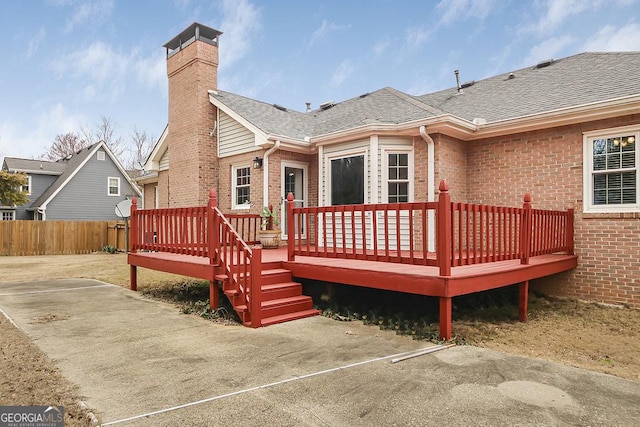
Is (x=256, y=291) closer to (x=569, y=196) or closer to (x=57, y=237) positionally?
(x=569, y=196)

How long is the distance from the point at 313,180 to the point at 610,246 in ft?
20.8

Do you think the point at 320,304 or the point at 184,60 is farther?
the point at 184,60

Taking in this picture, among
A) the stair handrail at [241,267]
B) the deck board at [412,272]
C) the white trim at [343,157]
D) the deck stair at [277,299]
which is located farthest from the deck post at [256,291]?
the white trim at [343,157]

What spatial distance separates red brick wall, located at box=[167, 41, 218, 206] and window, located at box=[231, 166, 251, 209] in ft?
2.62

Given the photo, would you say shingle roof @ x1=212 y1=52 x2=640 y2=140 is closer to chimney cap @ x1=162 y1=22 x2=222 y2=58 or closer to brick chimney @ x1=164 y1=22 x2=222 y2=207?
brick chimney @ x1=164 y1=22 x2=222 y2=207

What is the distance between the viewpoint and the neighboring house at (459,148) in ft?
21.9

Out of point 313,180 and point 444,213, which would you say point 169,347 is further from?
point 313,180

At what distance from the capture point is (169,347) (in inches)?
173

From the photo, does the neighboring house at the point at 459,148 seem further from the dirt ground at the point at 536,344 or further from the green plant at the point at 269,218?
the dirt ground at the point at 536,344

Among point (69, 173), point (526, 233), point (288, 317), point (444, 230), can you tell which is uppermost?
point (69, 173)

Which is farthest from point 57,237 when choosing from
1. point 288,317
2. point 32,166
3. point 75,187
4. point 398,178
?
point 288,317

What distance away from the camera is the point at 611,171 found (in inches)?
263

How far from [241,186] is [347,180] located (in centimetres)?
331

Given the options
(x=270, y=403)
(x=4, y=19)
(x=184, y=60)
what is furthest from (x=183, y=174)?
(x=4, y=19)
